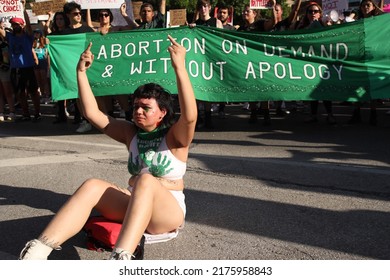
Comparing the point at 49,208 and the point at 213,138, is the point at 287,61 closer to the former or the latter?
the point at 213,138

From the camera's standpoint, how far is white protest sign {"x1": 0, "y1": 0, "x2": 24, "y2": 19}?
910 cm

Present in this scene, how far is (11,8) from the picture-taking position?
9172 millimetres

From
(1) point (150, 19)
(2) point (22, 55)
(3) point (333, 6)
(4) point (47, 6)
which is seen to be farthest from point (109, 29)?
(3) point (333, 6)

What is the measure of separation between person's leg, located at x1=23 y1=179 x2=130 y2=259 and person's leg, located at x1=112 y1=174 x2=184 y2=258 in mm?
275

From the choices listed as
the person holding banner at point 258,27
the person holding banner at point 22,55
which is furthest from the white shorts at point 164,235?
the person holding banner at point 22,55

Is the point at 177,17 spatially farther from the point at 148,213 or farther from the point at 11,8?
the point at 148,213

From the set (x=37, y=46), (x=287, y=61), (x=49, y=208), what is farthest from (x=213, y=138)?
(x=37, y=46)

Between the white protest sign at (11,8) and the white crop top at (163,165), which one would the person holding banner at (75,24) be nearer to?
the white protest sign at (11,8)

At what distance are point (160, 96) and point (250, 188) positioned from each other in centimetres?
174

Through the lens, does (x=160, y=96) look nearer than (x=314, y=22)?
Yes

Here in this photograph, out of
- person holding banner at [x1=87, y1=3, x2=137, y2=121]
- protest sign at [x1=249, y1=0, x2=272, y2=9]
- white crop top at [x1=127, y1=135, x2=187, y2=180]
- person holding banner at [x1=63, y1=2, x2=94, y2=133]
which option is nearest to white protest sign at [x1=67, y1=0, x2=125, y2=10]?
person holding banner at [x1=87, y1=3, x2=137, y2=121]

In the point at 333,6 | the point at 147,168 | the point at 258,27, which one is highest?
the point at 333,6
